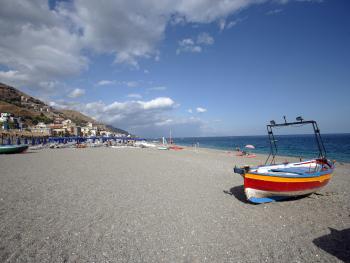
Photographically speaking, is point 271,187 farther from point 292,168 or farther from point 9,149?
point 9,149

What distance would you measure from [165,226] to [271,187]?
4.65m

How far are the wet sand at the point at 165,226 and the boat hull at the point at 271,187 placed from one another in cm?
35

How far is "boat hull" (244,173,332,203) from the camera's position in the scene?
843cm

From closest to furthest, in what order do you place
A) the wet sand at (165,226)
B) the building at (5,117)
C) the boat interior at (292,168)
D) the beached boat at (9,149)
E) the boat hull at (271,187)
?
the wet sand at (165,226) < the boat hull at (271,187) < the boat interior at (292,168) < the beached boat at (9,149) < the building at (5,117)

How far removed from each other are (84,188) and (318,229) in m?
10.1

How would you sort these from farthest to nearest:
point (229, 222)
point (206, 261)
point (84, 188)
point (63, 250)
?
point (84, 188)
point (229, 222)
point (63, 250)
point (206, 261)

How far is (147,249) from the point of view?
17.3ft

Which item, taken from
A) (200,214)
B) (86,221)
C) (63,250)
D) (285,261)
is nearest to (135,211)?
(86,221)

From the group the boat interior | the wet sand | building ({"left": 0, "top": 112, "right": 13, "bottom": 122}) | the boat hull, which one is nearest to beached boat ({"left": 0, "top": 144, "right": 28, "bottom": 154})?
the wet sand

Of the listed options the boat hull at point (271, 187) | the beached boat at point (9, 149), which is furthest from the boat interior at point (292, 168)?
the beached boat at point (9, 149)

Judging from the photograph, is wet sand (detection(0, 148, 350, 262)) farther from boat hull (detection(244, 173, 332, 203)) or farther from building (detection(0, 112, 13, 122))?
building (detection(0, 112, 13, 122))

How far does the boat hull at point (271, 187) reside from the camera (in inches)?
332

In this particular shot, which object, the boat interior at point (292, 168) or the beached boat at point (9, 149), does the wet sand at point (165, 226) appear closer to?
the boat interior at point (292, 168)

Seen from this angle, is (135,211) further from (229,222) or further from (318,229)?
(318,229)
